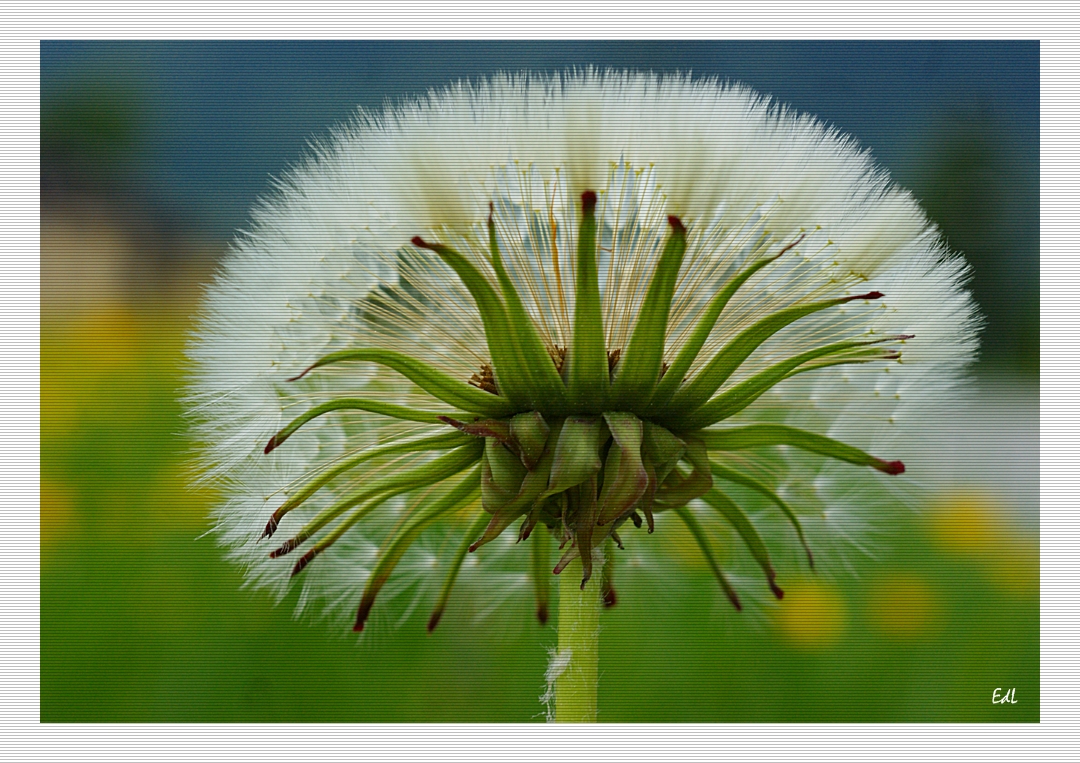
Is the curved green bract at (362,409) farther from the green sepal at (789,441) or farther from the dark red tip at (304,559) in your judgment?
the green sepal at (789,441)

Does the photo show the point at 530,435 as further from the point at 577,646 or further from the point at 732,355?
the point at 577,646

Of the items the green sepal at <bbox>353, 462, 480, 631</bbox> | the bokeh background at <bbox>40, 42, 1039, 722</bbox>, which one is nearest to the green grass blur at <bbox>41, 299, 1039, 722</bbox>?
the bokeh background at <bbox>40, 42, 1039, 722</bbox>

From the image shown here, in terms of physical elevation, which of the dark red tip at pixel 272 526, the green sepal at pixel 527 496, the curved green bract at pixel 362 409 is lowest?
the dark red tip at pixel 272 526

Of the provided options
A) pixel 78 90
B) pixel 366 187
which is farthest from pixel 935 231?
pixel 78 90

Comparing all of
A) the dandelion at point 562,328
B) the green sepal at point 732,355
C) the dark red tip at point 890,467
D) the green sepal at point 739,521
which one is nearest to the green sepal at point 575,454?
the dandelion at point 562,328

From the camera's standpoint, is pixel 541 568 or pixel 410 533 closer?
pixel 410 533

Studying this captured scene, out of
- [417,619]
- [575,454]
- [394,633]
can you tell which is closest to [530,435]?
[575,454]
